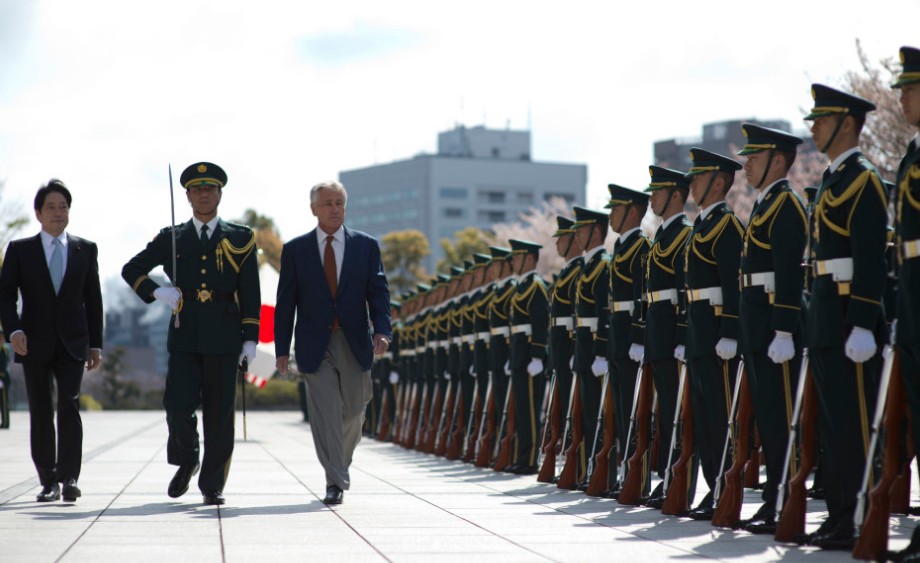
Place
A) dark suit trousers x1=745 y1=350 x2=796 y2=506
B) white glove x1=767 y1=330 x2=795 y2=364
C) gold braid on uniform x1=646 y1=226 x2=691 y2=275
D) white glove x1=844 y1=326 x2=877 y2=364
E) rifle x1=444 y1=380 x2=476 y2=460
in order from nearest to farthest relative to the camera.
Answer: white glove x1=844 y1=326 x2=877 y2=364, white glove x1=767 y1=330 x2=795 y2=364, dark suit trousers x1=745 y1=350 x2=796 y2=506, gold braid on uniform x1=646 y1=226 x2=691 y2=275, rifle x1=444 y1=380 x2=476 y2=460

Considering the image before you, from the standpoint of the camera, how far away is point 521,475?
14.5 meters

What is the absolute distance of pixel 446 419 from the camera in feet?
65.4

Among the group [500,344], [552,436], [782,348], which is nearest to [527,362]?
[500,344]

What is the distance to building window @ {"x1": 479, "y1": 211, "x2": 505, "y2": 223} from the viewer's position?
462ft

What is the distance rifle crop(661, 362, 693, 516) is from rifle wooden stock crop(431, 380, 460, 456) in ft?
33.0

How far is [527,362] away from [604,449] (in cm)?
394

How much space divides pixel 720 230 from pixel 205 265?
3644mm

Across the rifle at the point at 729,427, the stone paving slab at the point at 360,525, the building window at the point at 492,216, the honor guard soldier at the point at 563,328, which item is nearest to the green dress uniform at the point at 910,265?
the stone paving slab at the point at 360,525

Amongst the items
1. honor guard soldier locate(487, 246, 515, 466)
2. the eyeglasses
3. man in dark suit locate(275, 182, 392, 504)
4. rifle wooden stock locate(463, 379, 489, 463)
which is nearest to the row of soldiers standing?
honor guard soldier locate(487, 246, 515, 466)

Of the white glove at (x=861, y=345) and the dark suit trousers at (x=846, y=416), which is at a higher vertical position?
the white glove at (x=861, y=345)

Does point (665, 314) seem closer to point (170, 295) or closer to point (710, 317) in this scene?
point (710, 317)

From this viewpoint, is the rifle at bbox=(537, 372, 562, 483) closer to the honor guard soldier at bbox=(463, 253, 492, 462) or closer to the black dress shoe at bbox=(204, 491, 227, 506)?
the honor guard soldier at bbox=(463, 253, 492, 462)

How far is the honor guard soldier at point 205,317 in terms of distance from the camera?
1002cm

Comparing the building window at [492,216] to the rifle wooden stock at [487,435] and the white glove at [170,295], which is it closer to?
the rifle wooden stock at [487,435]
